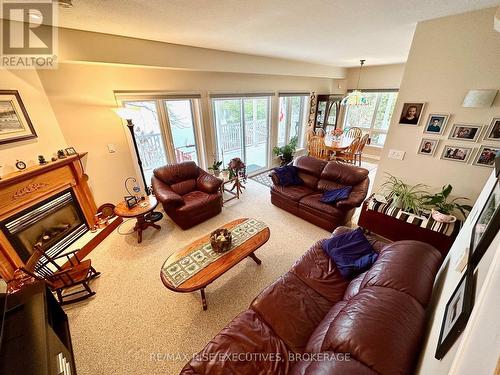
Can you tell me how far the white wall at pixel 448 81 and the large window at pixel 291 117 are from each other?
3099 mm

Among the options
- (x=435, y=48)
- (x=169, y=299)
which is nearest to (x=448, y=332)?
(x=169, y=299)

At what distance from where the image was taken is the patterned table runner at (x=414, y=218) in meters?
2.16

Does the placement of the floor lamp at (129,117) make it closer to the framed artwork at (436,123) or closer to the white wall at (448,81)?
the white wall at (448,81)

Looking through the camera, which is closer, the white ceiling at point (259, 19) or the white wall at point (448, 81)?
the white ceiling at point (259, 19)

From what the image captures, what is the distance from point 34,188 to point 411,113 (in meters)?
4.56

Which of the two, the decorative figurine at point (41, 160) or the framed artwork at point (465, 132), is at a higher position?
the framed artwork at point (465, 132)

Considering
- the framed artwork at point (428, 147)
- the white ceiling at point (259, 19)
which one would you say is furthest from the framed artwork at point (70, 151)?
the framed artwork at point (428, 147)

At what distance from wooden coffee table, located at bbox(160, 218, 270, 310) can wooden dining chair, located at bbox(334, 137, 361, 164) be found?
3666 mm

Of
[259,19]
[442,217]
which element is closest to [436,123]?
[442,217]

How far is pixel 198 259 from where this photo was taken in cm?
197

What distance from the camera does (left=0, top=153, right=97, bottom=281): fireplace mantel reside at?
6.70 feet

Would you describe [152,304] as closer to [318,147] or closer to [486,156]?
[486,156]

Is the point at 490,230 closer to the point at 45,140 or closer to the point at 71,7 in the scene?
the point at 71,7

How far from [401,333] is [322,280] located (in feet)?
2.59
